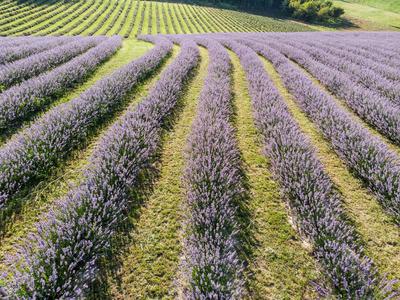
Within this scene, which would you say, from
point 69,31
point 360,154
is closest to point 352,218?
point 360,154

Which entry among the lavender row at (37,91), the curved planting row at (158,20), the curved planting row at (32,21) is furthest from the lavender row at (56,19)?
the lavender row at (37,91)

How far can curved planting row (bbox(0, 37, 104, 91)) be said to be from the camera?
263 inches

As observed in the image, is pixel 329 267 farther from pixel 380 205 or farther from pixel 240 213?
pixel 380 205

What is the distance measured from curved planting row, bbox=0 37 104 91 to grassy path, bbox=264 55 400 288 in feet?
27.8

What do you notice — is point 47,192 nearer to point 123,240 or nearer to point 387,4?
point 123,240

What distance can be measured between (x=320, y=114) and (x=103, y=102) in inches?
213

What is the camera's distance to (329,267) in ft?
8.18

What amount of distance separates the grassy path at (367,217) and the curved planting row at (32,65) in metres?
8.48

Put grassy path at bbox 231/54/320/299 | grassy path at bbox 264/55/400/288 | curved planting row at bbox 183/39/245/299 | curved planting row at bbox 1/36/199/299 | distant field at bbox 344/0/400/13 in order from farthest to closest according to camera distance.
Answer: distant field at bbox 344/0/400/13
grassy path at bbox 264/55/400/288
grassy path at bbox 231/54/320/299
curved planting row at bbox 183/39/245/299
curved planting row at bbox 1/36/199/299

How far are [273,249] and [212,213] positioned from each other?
925mm

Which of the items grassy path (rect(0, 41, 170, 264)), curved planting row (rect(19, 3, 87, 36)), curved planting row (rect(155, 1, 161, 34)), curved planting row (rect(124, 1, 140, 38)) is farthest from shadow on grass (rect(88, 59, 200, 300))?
curved planting row (rect(155, 1, 161, 34))

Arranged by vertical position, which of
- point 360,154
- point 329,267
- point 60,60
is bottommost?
point 329,267

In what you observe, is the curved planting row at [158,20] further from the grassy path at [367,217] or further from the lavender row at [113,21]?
the grassy path at [367,217]

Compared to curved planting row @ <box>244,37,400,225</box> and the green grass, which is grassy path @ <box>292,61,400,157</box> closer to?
curved planting row @ <box>244,37,400,225</box>
